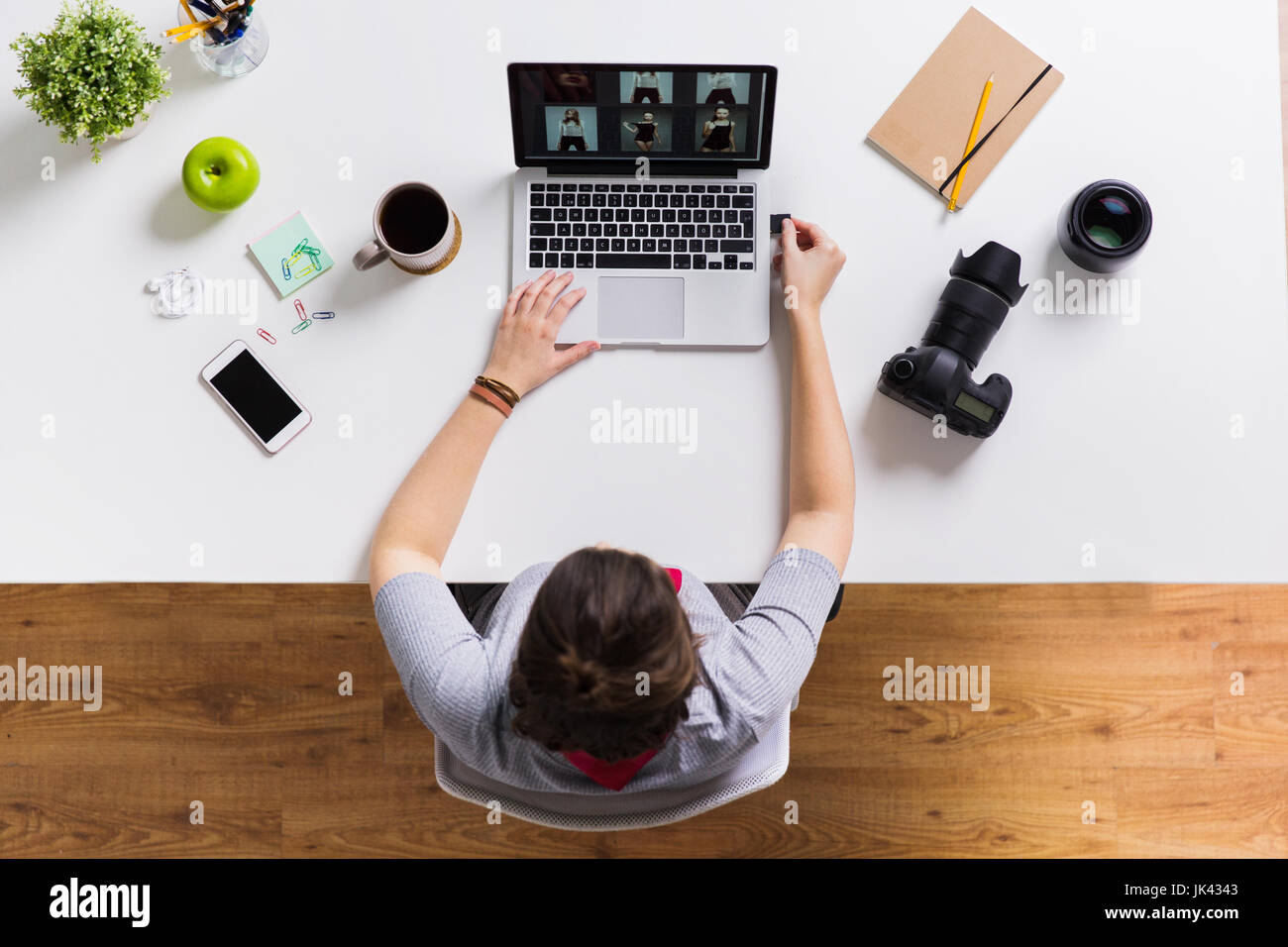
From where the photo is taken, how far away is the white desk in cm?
104

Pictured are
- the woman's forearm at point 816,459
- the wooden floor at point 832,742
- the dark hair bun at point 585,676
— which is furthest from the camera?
the wooden floor at point 832,742

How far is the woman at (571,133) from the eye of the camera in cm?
102

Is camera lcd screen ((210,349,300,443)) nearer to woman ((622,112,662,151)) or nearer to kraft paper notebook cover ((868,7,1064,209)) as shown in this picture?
woman ((622,112,662,151))

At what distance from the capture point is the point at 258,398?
1.05 metres

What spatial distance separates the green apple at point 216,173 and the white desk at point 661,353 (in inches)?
1.4

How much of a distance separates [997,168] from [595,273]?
0.52 metres

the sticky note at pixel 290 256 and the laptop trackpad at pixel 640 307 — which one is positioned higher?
the sticky note at pixel 290 256

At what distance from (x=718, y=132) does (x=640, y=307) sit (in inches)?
8.8

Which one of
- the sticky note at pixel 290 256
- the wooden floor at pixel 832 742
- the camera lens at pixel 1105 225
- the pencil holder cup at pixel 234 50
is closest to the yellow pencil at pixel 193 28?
the pencil holder cup at pixel 234 50

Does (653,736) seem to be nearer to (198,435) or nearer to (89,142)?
(198,435)

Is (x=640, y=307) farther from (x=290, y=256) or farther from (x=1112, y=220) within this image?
(x=1112, y=220)

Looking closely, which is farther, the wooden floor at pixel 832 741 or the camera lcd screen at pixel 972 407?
the wooden floor at pixel 832 741

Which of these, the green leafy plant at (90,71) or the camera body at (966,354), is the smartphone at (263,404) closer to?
the green leafy plant at (90,71)

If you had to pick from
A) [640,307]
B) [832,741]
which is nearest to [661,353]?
[640,307]
